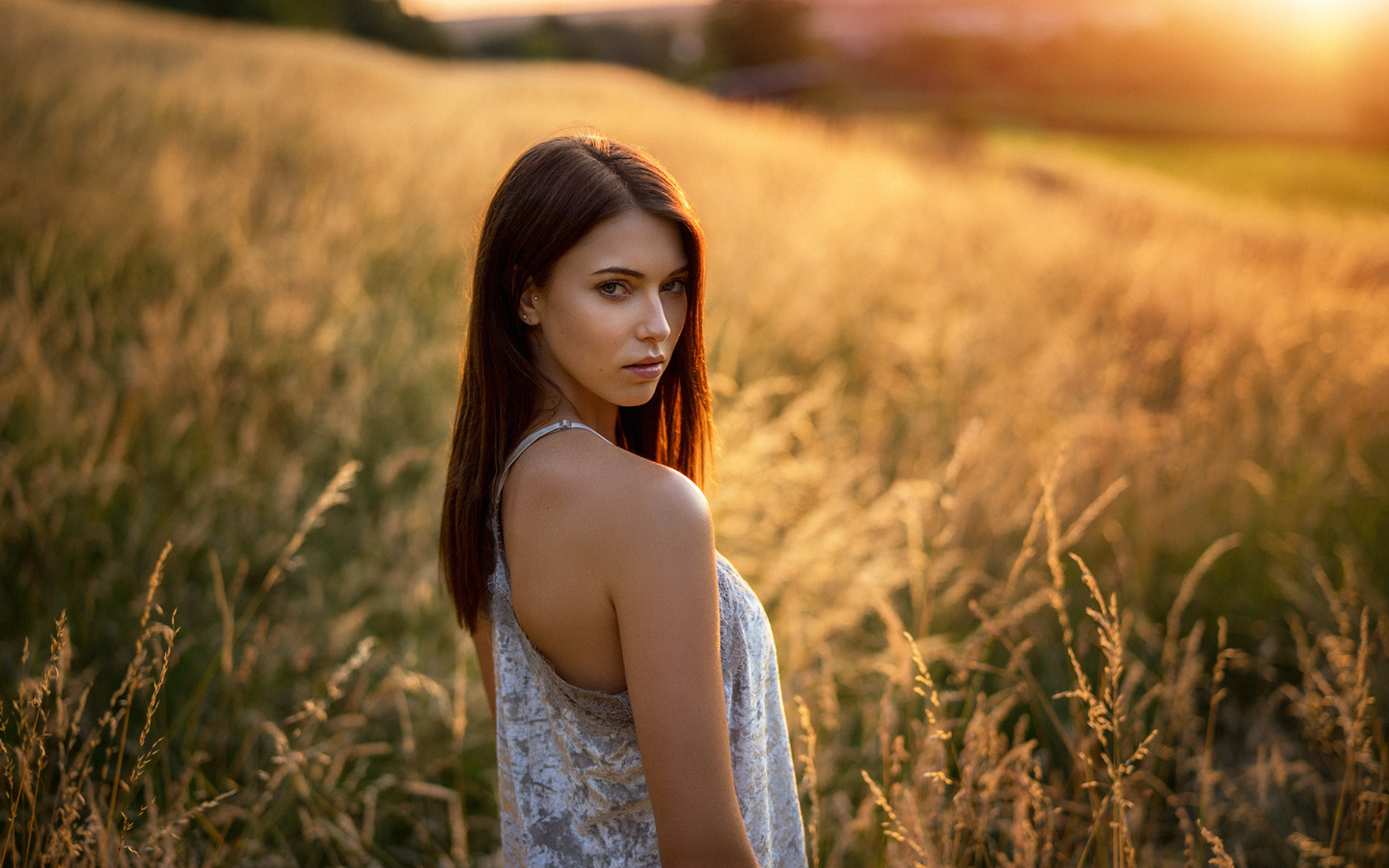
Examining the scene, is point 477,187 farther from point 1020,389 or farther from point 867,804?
point 867,804

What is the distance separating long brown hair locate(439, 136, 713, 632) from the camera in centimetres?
108

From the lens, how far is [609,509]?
942 mm

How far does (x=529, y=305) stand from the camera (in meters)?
1.16

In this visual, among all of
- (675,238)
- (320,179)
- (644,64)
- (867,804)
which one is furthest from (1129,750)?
(644,64)

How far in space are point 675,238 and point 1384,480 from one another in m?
4.00

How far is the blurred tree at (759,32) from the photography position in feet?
121

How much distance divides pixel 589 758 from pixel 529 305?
2.30ft

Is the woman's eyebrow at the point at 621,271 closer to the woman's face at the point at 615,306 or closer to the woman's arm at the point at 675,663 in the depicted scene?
the woman's face at the point at 615,306

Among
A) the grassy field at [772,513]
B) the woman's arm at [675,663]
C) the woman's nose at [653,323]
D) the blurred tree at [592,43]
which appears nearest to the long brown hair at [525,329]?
the woman's nose at [653,323]

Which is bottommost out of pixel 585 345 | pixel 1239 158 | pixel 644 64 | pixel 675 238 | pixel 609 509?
pixel 609 509

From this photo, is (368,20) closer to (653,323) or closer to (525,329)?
(525,329)

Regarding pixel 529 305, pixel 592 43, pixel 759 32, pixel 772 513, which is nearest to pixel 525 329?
pixel 529 305

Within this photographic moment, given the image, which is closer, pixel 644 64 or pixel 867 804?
pixel 867 804

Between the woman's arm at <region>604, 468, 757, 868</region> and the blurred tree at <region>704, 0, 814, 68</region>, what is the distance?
133 feet
